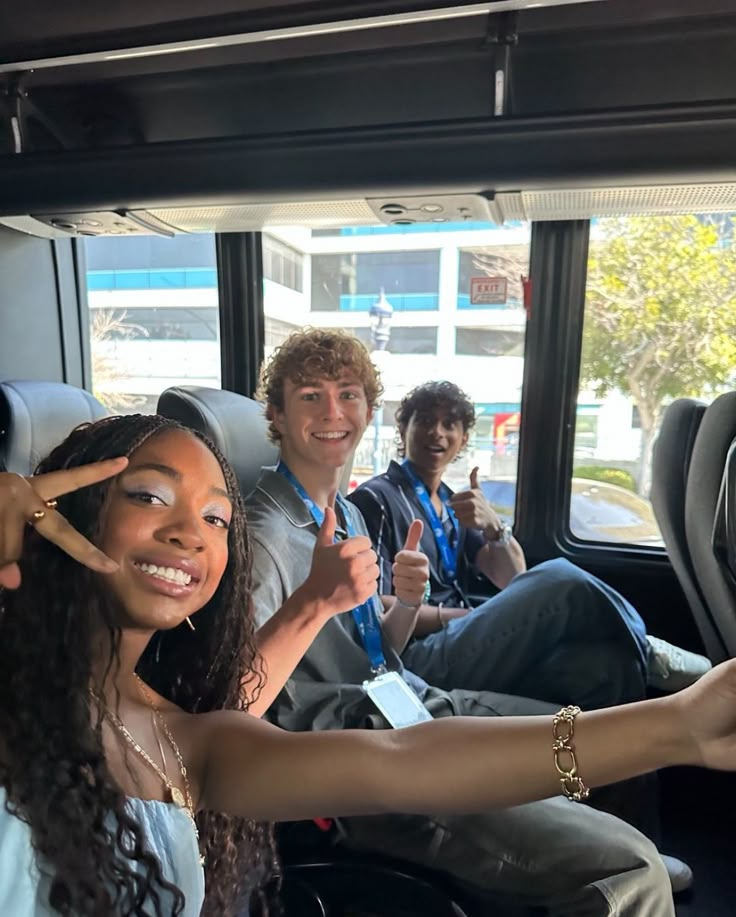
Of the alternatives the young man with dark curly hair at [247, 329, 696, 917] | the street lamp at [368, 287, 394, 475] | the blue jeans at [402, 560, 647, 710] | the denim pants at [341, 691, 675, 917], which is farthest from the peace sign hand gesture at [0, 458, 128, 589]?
the street lamp at [368, 287, 394, 475]

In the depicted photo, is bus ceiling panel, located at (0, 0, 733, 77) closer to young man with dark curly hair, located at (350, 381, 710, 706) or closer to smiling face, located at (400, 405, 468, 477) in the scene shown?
smiling face, located at (400, 405, 468, 477)

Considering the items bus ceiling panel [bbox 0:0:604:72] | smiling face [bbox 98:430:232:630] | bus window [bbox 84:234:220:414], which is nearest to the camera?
smiling face [bbox 98:430:232:630]

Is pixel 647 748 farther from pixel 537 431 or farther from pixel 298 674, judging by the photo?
pixel 537 431

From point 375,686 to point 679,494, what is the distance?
1094mm

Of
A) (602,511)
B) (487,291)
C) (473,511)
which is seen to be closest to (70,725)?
(473,511)

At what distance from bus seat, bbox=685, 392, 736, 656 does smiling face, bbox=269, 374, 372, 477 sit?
2.98 ft

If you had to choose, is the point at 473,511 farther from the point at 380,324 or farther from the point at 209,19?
the point at 209,19

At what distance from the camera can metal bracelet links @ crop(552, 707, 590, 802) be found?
990 mm

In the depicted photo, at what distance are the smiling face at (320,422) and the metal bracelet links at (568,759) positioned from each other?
1.06 meters

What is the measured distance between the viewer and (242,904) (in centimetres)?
128

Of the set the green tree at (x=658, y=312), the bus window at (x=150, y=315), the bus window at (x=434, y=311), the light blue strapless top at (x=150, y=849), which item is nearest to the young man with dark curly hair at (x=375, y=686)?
the light blue strapless top at (x=150, y=849)

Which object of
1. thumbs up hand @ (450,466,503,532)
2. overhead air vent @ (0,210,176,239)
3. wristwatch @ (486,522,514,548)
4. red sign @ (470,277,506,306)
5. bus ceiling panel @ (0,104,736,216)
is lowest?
wristwatch @ (486,522,514,548)

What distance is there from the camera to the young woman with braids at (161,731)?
872 millimetres

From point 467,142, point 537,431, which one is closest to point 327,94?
point 467,142
